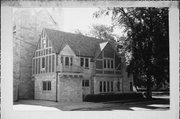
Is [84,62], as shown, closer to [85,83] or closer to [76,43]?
[85,83]

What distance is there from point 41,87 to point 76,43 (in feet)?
16.6

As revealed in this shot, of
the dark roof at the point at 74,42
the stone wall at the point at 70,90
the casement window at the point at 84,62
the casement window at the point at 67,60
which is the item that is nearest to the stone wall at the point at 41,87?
the stone wall at the point at 70,90

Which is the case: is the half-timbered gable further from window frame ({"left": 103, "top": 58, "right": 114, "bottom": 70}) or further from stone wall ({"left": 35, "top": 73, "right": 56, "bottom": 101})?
window frame ({"left": 103, "top": 58, "right": 114, "bottom": 70})

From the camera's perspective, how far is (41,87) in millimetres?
21062

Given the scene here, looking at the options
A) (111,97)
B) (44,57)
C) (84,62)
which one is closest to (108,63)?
(84,62)

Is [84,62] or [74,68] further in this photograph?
[84,62]

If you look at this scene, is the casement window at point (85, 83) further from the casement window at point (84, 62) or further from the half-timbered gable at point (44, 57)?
the half-timbered gable at point (44, 57)

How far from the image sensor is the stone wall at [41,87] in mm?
19839

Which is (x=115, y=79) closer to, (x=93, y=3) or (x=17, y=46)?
(x=17, y=46)

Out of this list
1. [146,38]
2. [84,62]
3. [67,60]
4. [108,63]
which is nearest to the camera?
[67,60]

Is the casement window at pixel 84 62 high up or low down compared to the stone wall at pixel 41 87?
up

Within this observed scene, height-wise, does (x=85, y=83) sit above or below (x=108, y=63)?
below

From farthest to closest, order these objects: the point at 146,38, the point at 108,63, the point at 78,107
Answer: the point at 108,63, the point at 146,38, the point at 78,107

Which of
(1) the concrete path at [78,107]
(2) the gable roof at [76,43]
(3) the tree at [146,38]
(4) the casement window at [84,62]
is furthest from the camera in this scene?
(4) the casement window at [84,62]
